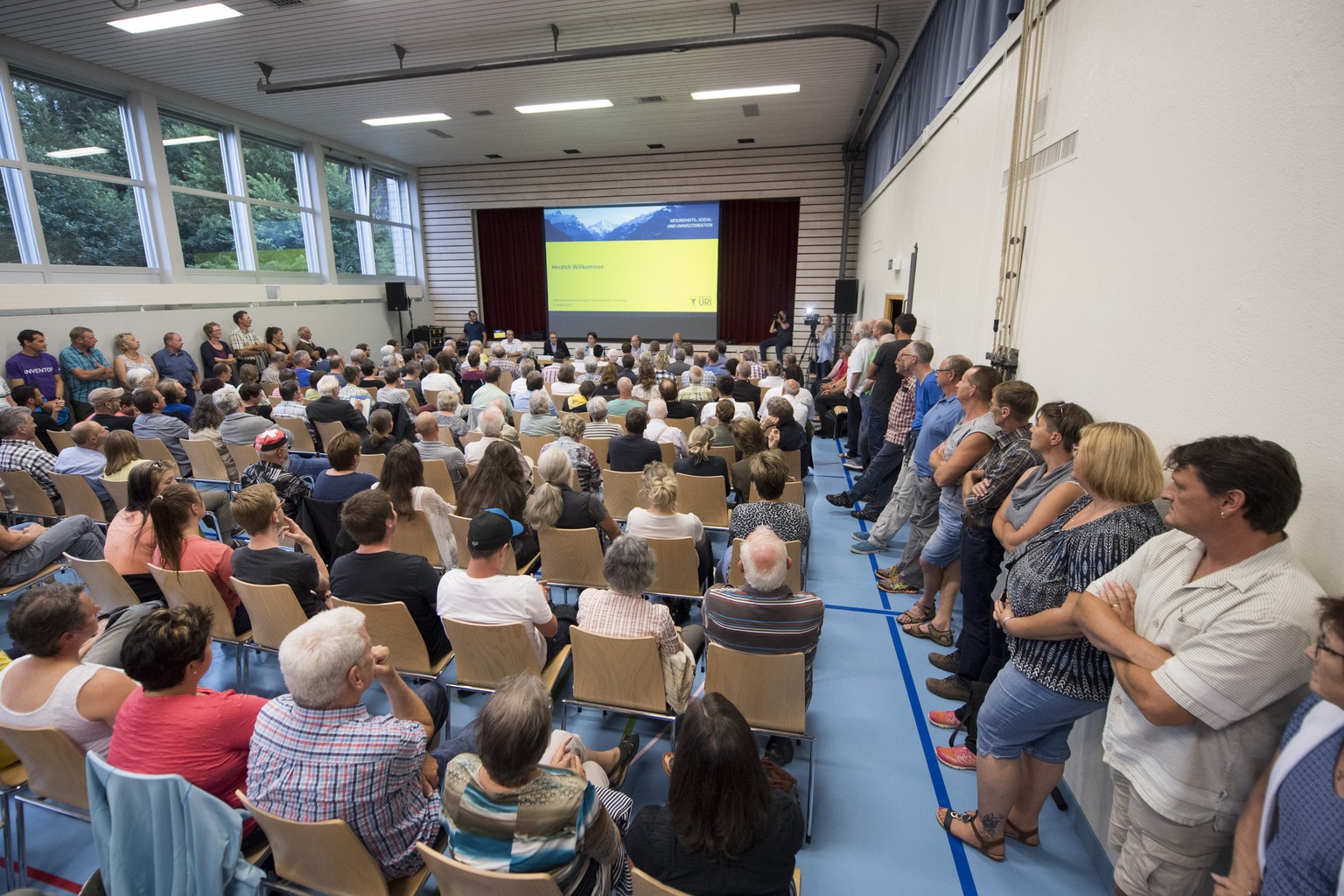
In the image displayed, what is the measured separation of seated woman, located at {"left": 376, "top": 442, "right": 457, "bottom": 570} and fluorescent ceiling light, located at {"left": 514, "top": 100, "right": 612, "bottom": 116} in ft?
25.9

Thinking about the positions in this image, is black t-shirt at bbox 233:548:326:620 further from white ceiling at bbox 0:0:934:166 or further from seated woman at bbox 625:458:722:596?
white ceiling at bbox 0:0:934:166

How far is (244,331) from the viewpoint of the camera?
377 inches

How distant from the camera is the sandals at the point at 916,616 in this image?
3586mm

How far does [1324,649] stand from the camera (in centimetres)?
108

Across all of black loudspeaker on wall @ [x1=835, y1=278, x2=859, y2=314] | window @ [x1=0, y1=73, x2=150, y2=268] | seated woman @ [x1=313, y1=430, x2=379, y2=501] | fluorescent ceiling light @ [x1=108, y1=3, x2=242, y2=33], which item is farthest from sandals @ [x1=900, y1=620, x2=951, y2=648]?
window @ [x1=0, y1=73, x2=150, y2=268]

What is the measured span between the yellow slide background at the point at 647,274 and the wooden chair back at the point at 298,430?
9.35 m

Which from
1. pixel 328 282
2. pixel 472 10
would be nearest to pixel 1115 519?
pixel 472 10

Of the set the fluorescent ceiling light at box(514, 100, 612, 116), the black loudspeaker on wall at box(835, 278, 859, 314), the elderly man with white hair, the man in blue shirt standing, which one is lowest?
the elderly man with white hair

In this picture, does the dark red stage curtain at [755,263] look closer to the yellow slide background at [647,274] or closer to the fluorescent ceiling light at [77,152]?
the yellow slide background at [647,274]

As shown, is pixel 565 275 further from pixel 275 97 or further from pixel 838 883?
pixel 838 883

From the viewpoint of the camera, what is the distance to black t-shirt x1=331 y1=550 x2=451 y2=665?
8.20ft

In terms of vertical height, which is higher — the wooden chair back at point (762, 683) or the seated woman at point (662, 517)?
the seated woman at point (662, 517)

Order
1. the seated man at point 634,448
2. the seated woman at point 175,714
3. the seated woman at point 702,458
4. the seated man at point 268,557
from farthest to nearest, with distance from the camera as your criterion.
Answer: the seated man at point 634,448
the seated woman at point 702,458
the seated man at point 268,557
the seated woman at point 175,714

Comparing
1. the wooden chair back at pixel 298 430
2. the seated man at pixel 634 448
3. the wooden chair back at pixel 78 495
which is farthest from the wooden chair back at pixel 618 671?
the wooden chair back at pixel 298 430
